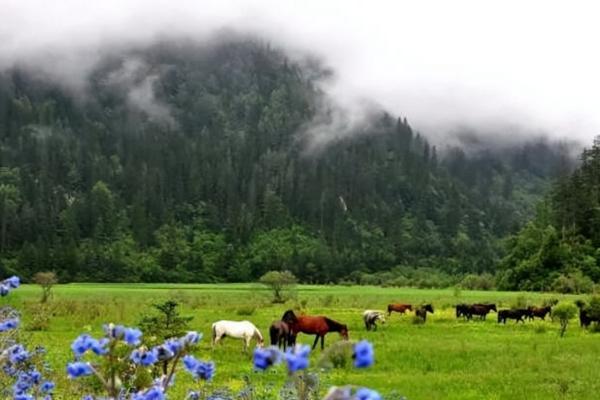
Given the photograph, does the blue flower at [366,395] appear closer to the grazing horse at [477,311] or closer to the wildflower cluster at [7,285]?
the wildflower cluster at [7,285]

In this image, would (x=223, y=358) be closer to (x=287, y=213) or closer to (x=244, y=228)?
(x=244, y=228)

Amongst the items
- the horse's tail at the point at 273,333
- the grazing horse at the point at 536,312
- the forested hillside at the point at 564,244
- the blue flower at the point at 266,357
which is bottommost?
the horse's tail at the point at 273,333

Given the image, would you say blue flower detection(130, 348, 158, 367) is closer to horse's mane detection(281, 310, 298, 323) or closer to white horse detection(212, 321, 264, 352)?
white horse detection(212, 321, 264, 352)

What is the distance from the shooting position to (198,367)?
428cm

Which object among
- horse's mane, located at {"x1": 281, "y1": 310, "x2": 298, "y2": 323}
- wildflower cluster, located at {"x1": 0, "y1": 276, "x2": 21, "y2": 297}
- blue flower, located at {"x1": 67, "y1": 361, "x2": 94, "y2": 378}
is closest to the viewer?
blue flower, located at {"x1": 67, "y1": 361, "x2": 94, "y2": 378}

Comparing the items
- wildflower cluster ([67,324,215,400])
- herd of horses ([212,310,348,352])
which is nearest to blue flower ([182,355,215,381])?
wildflower cluster ([67,324,215,400])

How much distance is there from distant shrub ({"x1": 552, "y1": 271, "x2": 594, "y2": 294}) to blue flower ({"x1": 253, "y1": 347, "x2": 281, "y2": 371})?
259ft

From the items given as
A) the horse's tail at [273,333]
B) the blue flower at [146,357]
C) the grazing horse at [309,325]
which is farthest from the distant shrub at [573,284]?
the blue flower at [146,357]

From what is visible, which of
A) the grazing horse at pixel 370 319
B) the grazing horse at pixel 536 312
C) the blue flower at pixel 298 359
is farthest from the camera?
the grazing horse at pixel 536 312

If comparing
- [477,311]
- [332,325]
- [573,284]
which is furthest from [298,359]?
[573,284]

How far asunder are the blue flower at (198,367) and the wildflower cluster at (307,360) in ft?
3.59

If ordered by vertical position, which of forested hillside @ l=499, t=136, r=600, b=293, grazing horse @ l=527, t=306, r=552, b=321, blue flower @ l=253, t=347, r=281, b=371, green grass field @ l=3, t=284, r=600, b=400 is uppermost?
forested hillside @ l=499, t=136, r=600, b=293

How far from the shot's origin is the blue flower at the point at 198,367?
4.19m

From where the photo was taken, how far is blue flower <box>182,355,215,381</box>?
4.19m
